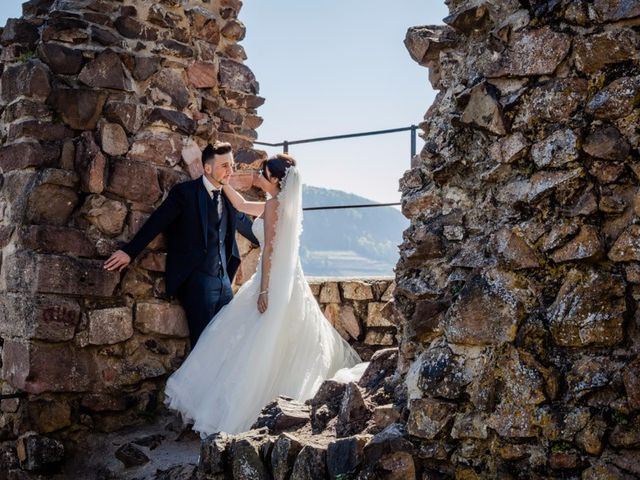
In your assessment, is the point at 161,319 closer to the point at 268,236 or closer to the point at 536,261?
the point at 268,236

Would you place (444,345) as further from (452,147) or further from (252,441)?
(252,441)

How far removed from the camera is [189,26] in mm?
5152

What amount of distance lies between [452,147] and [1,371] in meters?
3.27

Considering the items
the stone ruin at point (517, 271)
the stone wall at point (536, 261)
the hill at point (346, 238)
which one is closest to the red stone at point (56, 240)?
the stone ruin at point (517, 271)

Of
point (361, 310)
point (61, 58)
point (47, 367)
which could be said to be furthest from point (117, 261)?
point (361, 310)

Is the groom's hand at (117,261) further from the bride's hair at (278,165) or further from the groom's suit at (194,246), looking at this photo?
the bride's hair at (278,165)

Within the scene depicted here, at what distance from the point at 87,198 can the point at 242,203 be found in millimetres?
1056

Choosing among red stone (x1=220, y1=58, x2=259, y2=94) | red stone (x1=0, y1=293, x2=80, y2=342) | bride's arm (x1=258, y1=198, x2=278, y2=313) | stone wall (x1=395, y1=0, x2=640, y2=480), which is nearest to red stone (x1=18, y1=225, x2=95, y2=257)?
red stone (x1=0, y1=293, x2=80, y2=342)

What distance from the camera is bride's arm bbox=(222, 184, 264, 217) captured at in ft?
16.9

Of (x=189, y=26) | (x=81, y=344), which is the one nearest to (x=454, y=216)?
(x=81, y=344)

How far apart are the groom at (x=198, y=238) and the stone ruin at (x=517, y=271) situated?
2038mm

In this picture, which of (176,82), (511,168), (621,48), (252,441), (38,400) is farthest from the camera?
(176,82)

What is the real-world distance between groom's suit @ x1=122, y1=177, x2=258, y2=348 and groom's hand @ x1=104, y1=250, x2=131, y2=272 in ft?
0.26

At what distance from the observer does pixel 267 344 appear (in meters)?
4.62
